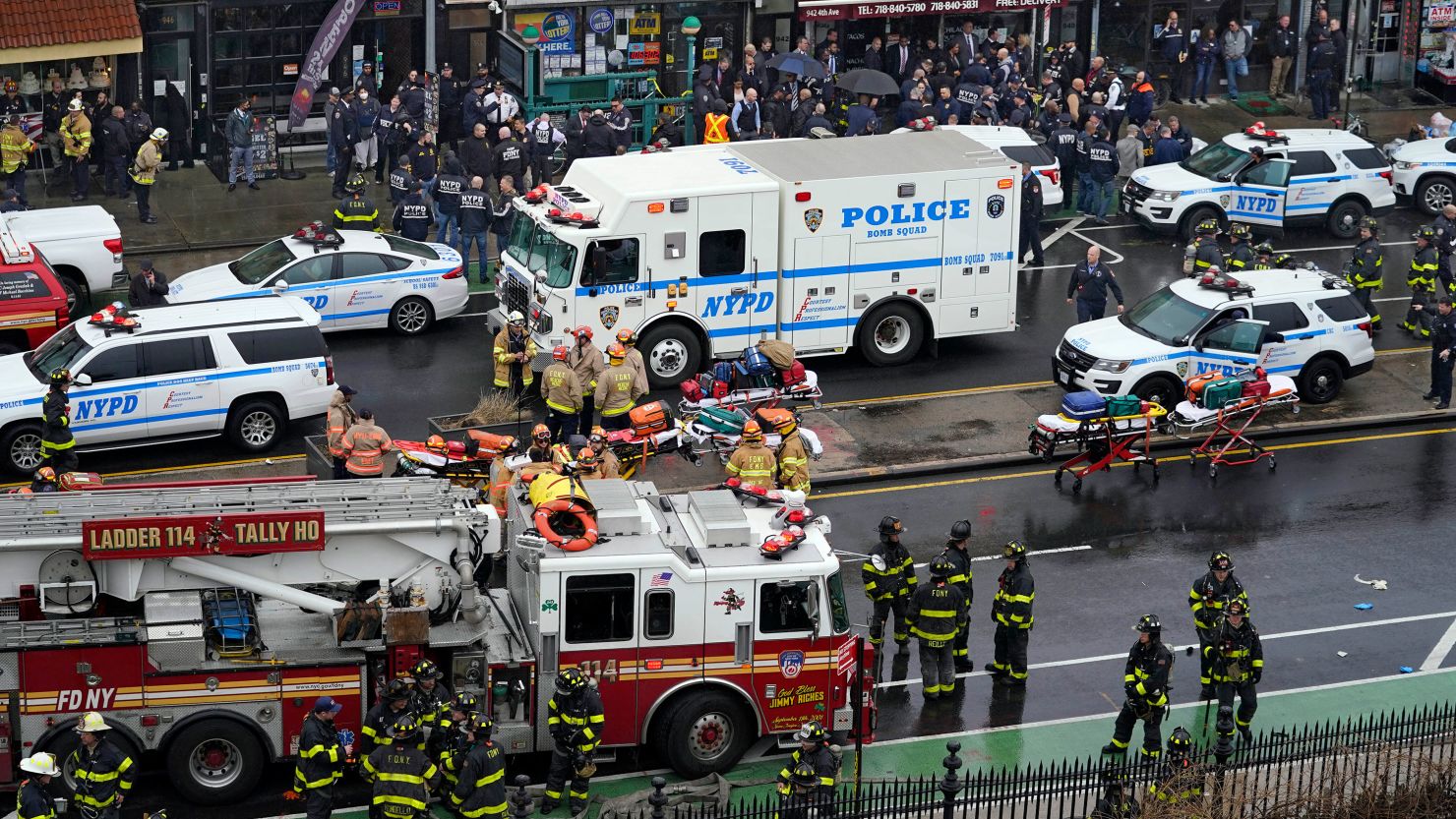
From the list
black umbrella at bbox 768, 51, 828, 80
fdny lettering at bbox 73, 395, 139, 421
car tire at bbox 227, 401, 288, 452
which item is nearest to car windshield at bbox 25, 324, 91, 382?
fdny lettering at bbox 73, 395, 139, 421

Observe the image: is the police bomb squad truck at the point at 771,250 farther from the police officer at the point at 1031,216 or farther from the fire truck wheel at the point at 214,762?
the fire truck wheel at the point at 214,762

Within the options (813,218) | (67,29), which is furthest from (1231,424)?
(67,29)

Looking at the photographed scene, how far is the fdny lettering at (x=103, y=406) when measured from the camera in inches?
948

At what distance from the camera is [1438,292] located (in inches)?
1234

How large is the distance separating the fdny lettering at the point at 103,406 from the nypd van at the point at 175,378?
11mm

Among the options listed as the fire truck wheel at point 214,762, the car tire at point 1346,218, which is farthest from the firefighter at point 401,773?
the car tire at point 1346,218

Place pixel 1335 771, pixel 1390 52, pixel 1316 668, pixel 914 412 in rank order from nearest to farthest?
pixel 1335 771 < pixel 1316 668 < pixel 914 412 < pixel 1390 52

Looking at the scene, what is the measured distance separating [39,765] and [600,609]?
4503mm

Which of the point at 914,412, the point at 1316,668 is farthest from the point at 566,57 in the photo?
the point at 1316,668

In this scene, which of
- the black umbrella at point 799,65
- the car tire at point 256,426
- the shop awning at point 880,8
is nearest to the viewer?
the car tire at point 256,426

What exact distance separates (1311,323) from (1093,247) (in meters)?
3.16

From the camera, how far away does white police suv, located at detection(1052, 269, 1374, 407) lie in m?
26.7

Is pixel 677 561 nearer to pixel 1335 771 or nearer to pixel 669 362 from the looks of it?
pixel 1335 771

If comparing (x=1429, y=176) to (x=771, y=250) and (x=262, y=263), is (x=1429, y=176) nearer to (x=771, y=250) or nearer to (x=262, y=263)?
(x=771, y=250)
